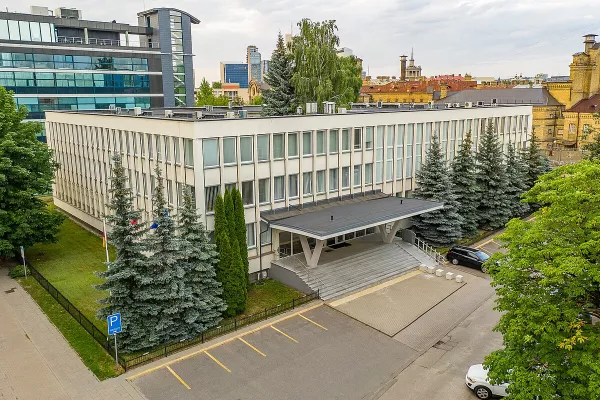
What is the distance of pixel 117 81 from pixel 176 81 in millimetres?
9794

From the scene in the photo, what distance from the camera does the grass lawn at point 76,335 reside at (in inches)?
731

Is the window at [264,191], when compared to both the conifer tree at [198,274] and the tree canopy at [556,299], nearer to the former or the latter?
the conifer tree at [198,274]

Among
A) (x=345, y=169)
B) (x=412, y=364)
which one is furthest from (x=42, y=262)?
(x=412, y=364)

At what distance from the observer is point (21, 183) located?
29.6 m

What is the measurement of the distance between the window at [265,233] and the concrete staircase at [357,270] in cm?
196

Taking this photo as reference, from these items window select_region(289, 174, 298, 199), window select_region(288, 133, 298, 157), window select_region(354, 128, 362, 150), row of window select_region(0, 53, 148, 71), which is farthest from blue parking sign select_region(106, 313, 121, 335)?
row of window select_region(0, 53, 148, 71)

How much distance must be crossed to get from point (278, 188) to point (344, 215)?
4.18 metres

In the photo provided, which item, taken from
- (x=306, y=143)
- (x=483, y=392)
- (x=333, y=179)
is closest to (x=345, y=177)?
(x=333, y=179)

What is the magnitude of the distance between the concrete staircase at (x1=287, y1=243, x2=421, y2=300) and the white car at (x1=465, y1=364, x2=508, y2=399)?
30.0 feet

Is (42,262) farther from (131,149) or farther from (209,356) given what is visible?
(209,356)

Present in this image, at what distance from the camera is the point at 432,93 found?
3807 inches

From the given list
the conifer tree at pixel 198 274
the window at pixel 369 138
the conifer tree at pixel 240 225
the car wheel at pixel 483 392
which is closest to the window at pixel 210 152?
the conifer tree at pixel 240 225

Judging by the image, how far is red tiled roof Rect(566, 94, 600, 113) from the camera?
2801 inches

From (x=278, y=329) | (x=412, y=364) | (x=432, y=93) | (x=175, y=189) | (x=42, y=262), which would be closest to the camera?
(x=412, y=364)
